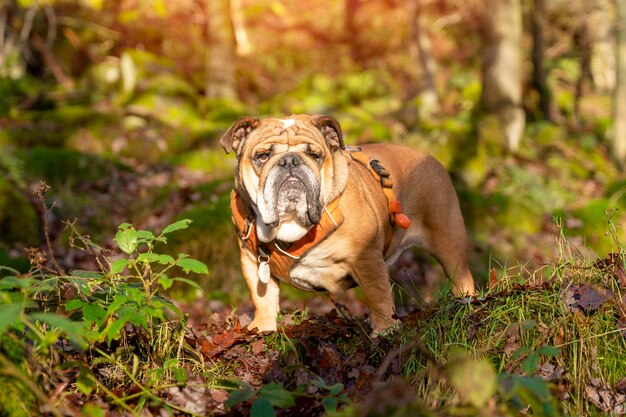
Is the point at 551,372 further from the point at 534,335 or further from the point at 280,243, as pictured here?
the point at 280,243

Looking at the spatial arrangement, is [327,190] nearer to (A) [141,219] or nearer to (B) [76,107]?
(A) [141,219]

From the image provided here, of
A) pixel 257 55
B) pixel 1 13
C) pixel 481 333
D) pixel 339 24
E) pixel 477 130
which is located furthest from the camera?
pixel 339 24

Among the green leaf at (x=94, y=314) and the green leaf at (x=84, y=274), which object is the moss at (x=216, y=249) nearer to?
the green leaf at (x=84, y=274)

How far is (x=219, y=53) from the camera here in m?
14.8

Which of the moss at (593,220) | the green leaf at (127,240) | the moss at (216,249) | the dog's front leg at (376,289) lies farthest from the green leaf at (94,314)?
the moss at (593,220)

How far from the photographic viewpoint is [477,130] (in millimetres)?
11102

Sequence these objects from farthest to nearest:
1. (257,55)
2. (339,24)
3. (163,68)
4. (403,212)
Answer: (339,24)
(257,55)
(163,68)
(403,212)

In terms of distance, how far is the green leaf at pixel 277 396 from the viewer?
259 centimetres

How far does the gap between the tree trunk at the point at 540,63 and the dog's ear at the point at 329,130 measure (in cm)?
1129

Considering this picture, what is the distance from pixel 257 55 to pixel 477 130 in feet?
36.0

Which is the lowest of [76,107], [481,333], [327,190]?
[76,107]

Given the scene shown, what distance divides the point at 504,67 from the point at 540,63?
10.4 ft

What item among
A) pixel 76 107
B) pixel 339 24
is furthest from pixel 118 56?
pixel 339 24

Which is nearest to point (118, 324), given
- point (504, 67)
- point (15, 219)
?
point (15, 219)
